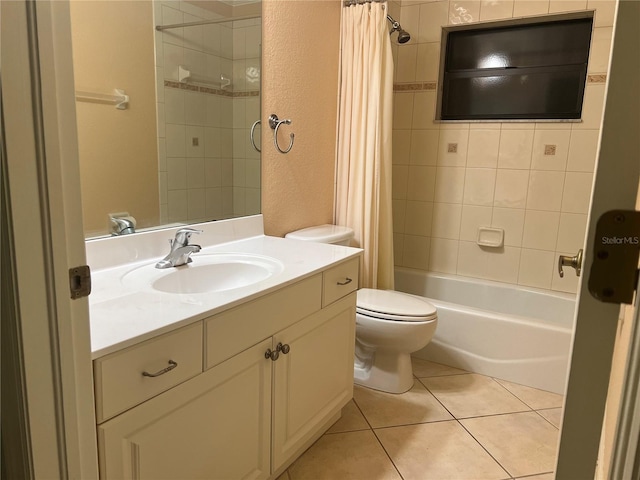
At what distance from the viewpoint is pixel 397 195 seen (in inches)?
132

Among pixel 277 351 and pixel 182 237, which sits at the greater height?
pixel 182 237

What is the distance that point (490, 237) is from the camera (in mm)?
3057

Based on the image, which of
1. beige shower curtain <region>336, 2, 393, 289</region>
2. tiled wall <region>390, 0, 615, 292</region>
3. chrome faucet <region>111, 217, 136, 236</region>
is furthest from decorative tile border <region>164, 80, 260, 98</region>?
tiled wall <region>390, 0, 615, 292</region>

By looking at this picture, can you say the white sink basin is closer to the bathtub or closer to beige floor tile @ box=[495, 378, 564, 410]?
the bathtub

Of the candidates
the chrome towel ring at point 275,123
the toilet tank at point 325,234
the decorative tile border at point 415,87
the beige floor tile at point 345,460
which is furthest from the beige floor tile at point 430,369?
the decorative tile border at point 415,87

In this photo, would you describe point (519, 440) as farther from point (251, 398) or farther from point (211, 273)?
point (211, 273)

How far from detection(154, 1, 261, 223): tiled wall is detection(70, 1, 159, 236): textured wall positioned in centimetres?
5

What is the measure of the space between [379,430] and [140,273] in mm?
1222

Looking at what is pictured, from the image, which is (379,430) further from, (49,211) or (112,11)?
(112,11)

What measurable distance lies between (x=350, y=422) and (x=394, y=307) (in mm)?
559

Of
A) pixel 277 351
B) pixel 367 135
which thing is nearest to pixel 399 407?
pixel 277 351

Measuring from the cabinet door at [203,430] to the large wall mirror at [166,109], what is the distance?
0.63m

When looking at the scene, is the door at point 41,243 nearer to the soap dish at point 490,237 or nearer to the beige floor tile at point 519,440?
the beige floor tile at point 519,440

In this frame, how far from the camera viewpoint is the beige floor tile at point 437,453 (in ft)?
5.81
